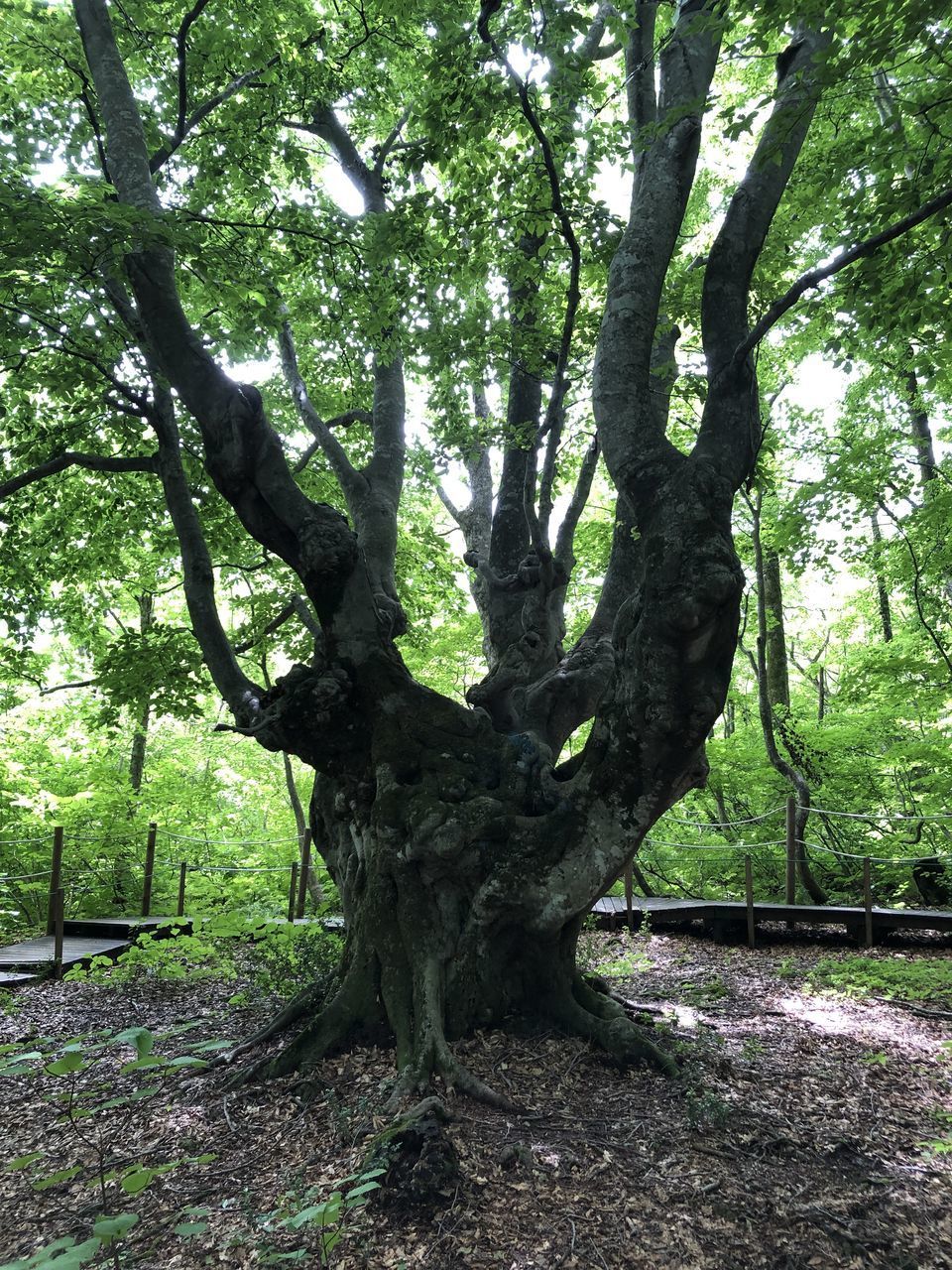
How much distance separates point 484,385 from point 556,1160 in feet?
18.9

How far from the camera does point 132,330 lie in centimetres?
584

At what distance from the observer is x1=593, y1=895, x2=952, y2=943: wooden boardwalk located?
820 cm

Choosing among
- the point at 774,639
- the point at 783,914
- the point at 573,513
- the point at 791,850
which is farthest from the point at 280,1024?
the point at 774,639

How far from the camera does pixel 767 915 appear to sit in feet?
29.3

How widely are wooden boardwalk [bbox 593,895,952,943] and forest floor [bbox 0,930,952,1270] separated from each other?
3450mm

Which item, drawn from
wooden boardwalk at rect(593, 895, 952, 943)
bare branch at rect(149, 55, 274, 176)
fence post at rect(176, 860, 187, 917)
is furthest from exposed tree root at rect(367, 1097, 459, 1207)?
fence post at rect(176, 860, 187, 917)

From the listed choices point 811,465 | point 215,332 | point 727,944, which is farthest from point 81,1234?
point 811,465

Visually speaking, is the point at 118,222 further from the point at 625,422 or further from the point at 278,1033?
the point at 278,1033

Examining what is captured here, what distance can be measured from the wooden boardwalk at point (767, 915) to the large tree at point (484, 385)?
14.6 feet

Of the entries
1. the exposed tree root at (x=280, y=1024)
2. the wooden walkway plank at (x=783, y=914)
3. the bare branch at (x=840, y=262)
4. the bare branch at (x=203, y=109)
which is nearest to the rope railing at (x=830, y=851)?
the wooden walkway plank at (x=783, y=914)

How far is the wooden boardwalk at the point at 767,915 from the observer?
26.9 ft

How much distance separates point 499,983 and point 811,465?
1293 centimetres

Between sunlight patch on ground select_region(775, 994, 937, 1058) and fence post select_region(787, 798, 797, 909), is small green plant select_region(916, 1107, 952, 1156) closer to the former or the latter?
sunlight patch on ground select_region(775, 994, 937, 1058)

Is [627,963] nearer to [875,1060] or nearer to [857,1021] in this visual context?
[857,1021]
